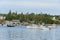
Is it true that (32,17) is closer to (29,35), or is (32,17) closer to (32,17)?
(32,17)

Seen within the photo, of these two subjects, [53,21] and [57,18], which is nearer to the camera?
[53,21]

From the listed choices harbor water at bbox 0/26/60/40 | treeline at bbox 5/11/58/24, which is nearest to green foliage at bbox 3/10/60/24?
treeline at bbox 5/11/58/24

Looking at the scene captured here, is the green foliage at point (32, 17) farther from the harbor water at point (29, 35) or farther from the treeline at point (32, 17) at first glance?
the harbor water at point (29, 35)

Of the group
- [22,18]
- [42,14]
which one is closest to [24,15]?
[22,18]

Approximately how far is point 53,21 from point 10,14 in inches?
1172

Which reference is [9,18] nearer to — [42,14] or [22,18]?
[22,18]

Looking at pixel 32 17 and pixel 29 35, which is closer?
pixel 29 35

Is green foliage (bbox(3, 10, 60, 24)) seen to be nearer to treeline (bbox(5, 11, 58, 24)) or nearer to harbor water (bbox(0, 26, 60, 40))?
treeline (bbox(5, 11, 58, 24))

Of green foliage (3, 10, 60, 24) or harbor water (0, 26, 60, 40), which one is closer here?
harbor water (0, 26, 60, 40)

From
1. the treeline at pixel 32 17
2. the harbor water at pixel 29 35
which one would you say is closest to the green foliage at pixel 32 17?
the treeline at pixel 32 17

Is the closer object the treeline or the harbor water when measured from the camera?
the harbor water

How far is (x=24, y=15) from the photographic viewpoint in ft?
632

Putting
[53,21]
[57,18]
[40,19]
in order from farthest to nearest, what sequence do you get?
[57,18], [53,21], [40,19]

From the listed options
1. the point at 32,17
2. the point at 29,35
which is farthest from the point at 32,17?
the point at 29,35
